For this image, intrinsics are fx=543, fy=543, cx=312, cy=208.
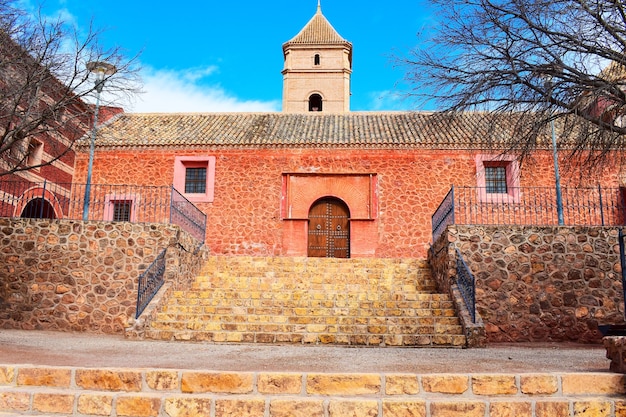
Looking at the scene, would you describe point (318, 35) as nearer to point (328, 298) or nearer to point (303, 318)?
point (328, 298)

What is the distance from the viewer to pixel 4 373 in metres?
4.63

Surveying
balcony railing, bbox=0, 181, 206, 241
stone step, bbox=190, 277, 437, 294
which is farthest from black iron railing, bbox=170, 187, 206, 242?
stone step, bbox=190, 277, 437, 294

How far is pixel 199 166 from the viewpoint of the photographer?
711 inches

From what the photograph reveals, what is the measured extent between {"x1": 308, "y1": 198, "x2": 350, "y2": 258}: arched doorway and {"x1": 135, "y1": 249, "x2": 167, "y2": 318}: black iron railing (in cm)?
696

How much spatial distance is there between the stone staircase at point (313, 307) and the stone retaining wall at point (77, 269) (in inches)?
44.6

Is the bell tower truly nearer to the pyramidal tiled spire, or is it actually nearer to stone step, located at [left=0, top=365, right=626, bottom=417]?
the pyramidal tiled spire

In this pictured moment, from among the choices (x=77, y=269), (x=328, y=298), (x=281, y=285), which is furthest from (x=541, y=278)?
(x=77, y=269)

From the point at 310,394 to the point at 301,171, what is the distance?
1344 centimetres

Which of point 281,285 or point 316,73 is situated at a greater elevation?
point 316,73

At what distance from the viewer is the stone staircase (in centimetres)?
877

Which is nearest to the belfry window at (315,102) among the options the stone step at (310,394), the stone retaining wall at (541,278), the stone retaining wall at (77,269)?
the stone retaining wall at (77,269)

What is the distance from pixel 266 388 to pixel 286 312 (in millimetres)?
5373

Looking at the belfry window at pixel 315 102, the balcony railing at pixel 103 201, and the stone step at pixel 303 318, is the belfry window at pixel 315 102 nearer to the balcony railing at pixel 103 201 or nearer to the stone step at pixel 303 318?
the balcony railing at pixel 103 201

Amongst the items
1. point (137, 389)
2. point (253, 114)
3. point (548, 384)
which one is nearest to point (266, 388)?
point (137, 389)
